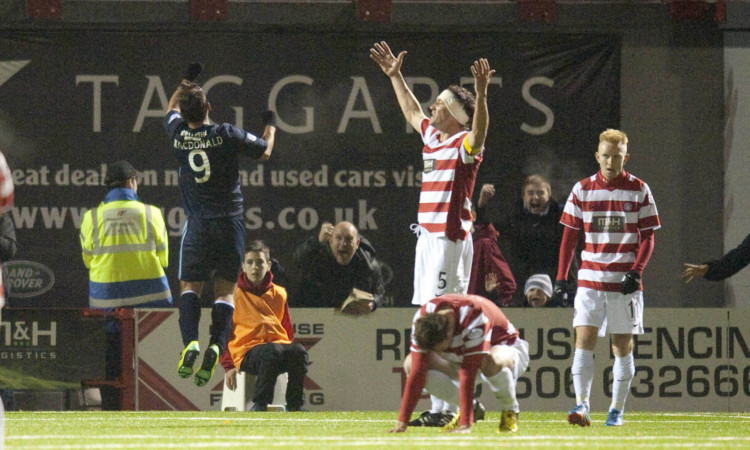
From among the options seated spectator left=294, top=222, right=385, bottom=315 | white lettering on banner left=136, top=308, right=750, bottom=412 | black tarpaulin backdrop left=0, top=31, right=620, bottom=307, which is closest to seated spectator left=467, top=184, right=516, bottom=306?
white lettering on banner left=136, top=308, right=750, bottom=412

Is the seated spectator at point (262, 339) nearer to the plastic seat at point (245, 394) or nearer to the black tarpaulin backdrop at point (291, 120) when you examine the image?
the plastic seat at point (245, 394)

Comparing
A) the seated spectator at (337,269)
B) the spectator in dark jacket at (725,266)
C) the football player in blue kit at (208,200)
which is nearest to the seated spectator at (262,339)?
the seated spectator at (337,269)

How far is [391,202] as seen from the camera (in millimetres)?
14281

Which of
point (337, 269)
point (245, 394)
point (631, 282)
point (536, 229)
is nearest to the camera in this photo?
point (631, 282)

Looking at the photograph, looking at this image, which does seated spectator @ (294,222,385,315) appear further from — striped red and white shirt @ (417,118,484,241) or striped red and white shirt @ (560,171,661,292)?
striped red and white shirt @ (417,118,484,241)

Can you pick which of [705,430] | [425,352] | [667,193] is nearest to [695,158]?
[667,193]

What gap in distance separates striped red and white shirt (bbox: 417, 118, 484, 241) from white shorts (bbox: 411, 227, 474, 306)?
0.06 m

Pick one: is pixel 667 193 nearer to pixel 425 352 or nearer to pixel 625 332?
pixel 625 332

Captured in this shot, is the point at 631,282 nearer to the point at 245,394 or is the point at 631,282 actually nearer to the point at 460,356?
the point at 460,356

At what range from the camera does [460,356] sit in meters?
7.59

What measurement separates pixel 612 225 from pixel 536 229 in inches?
163

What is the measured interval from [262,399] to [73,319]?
1932mm

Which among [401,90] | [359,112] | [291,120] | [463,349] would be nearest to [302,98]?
[291,120]

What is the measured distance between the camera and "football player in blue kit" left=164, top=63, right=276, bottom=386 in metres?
9.42
